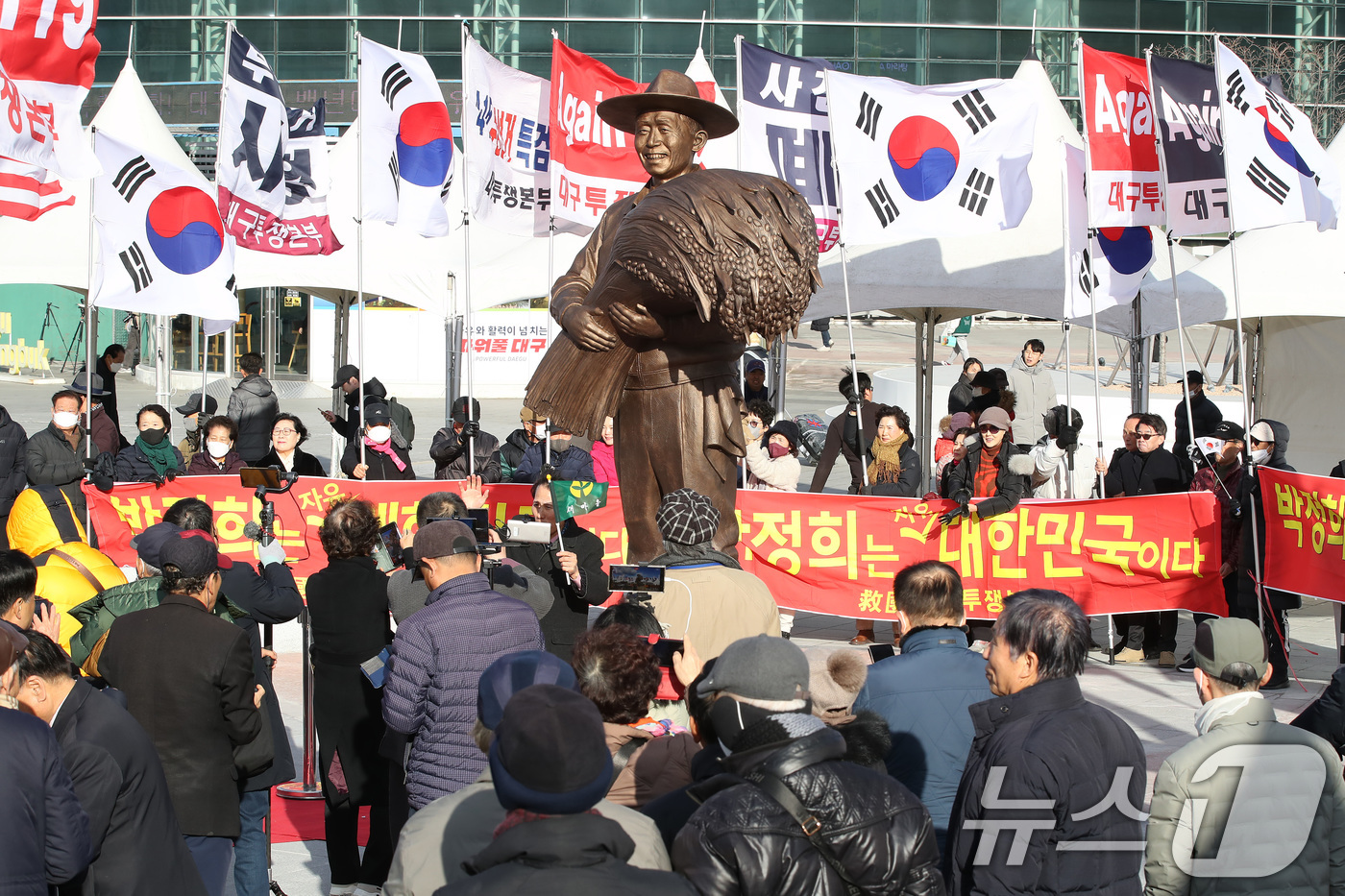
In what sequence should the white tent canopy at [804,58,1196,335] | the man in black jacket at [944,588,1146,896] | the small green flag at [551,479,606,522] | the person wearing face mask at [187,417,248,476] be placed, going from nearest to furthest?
the man in black jacket at [944,588,1146,896]
the small green flag at [551,479,606,522]
the person wearing face mask at [187,417,248,476]
the white tent canopy at [804,58,1196,335]

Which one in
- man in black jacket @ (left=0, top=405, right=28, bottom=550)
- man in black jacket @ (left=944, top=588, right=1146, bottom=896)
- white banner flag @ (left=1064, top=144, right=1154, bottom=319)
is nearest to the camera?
man in black jacket @ (left=944, top=588, right=1146, bottom=896)

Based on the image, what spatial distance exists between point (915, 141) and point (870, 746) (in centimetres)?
717

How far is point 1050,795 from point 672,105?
2.96 m

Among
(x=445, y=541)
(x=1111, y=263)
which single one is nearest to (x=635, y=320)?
(x=445, y=541)

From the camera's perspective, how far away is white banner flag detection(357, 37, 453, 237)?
10.4 meters

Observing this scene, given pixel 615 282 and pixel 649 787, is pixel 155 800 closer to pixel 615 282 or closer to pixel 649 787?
pixel 649 787

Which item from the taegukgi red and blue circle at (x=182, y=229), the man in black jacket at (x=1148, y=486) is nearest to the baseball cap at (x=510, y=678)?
the man in black jacket at (x=1148, y=486)

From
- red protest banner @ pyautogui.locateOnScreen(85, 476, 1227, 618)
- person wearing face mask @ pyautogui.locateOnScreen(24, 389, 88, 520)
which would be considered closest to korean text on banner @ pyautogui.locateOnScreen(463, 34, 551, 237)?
red protest banner @ pyautogui.locateOnScreen(85, 476, 1227, 618)

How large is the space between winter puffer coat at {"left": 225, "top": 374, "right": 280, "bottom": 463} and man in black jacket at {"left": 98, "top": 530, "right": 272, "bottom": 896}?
338 inches

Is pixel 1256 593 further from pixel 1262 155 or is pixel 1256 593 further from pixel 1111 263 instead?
pixel 1111 263

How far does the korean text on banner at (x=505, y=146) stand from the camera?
10148 millimetres

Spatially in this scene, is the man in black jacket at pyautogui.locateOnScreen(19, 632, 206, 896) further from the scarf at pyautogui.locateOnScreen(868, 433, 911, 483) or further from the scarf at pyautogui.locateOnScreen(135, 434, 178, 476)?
the scarf at pyautogui.locateOnScreen(868, 433, 911, 483)

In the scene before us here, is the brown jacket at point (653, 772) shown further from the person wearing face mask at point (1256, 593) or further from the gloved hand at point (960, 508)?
the person wearing face mask at point (1256, 593)

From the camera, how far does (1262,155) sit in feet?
28.1
